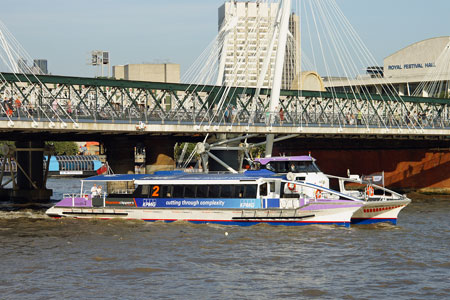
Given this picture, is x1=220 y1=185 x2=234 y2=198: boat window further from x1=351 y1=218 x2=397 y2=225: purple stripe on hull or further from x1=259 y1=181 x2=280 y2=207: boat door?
x1=351 y1=218 x2=397 y2=225: purple stripe on hull

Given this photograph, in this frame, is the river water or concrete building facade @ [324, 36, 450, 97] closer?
the river water

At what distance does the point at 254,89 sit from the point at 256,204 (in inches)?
1063

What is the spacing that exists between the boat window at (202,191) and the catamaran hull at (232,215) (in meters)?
0.88

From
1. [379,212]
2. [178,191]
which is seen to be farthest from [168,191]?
[379,212]

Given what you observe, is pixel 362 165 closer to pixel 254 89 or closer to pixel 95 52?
pixel 254 89

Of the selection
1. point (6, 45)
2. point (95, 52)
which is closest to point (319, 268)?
point (6, 45)

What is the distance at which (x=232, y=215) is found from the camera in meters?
43.2

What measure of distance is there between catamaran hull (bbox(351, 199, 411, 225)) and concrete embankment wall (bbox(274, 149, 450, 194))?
3752cm

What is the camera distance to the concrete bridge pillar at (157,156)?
2618 inches

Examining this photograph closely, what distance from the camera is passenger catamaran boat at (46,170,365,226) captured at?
42250mm

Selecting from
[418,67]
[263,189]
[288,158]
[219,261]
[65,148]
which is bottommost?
[219,261]

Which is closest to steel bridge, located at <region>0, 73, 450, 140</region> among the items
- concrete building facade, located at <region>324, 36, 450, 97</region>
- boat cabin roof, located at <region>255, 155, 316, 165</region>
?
boat cabin roof, located at <region>255, 155, 316, 165</region>

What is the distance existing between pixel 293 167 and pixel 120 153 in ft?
67.7

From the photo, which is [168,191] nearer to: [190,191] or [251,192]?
→ [190,191]
